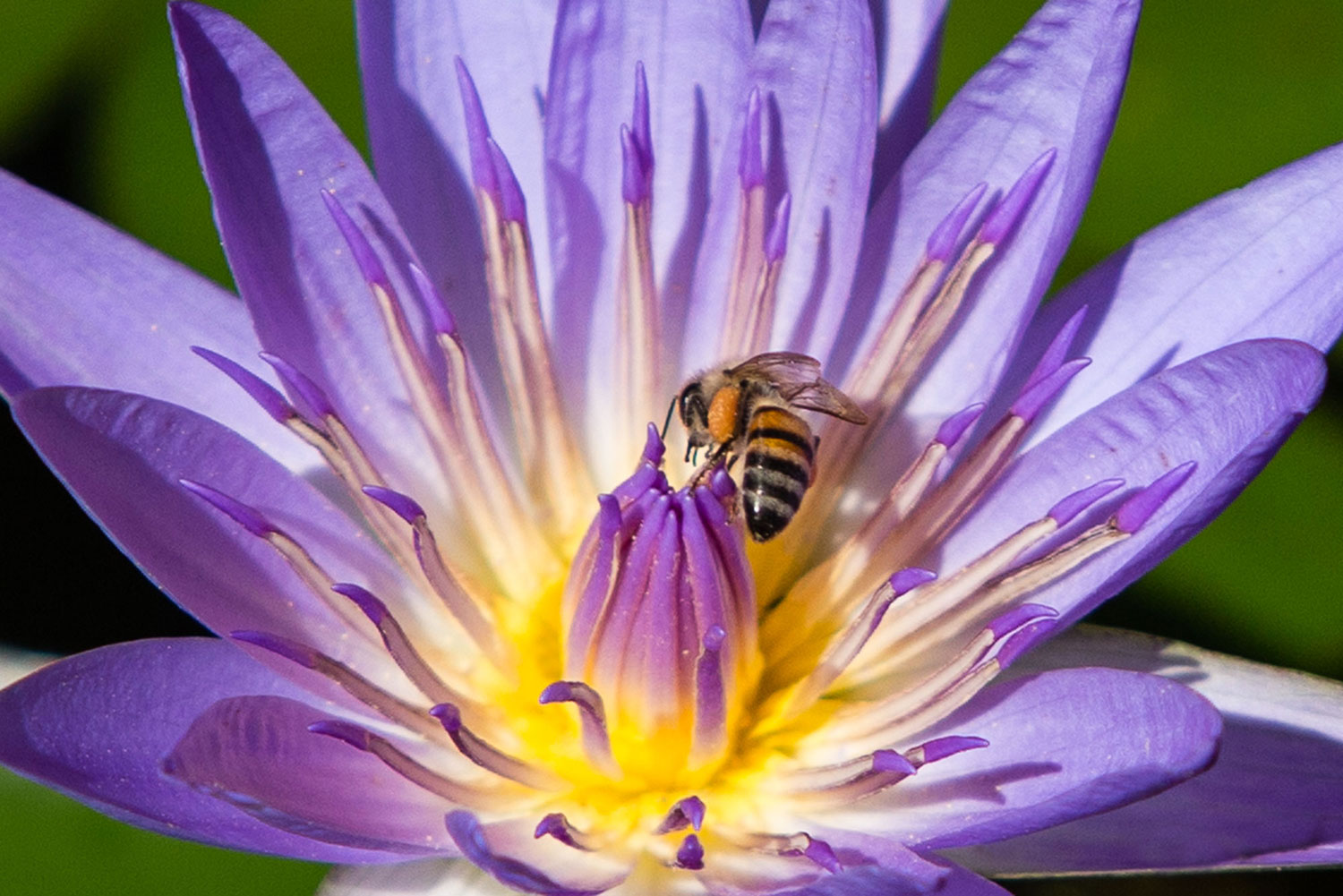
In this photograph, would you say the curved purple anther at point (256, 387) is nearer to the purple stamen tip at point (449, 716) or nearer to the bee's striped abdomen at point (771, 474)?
the purple stamen tip at point (449, 716)

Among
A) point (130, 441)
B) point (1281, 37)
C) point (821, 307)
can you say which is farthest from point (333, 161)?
point (1281, 37)

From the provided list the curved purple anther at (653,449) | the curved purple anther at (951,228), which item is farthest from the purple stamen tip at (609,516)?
the curved purple anther at (951,228)

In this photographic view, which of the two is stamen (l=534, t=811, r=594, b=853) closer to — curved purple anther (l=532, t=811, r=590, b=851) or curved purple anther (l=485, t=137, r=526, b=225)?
curved purple anther (l=532, t=811, r=590, b=851)

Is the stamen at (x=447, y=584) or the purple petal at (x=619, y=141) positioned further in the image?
the purple petal at (x=619, y=141)

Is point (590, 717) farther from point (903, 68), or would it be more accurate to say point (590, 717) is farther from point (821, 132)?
point (903, 68)

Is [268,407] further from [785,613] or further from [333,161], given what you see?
[785,613]

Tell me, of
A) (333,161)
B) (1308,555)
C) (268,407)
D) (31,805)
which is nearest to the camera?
(268,407)

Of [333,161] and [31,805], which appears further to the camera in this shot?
[31,805]

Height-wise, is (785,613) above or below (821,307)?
below
